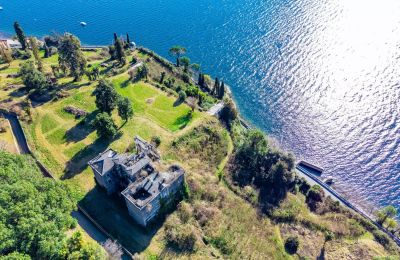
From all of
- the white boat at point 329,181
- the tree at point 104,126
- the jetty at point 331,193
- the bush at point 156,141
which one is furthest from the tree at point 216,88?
the white boat at point 329,181

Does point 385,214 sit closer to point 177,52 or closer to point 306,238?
point 306,238

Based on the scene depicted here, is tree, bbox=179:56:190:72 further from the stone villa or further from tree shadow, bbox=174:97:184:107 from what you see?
the stone villa

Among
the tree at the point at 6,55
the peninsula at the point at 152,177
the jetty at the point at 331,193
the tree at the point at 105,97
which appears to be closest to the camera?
the peninsula at the point at 152,177

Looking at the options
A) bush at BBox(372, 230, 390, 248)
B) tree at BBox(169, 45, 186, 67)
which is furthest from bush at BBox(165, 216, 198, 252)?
tree at BBox(169, 45, 186, 67)

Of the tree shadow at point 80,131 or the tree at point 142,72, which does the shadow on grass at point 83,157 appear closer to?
the tree shadow at point 80,131

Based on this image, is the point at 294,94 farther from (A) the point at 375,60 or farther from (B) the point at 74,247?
(B) the point at 74,247

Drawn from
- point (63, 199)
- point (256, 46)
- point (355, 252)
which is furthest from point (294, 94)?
point (63, 199)

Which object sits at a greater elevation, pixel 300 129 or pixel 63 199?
pixel 300 129
